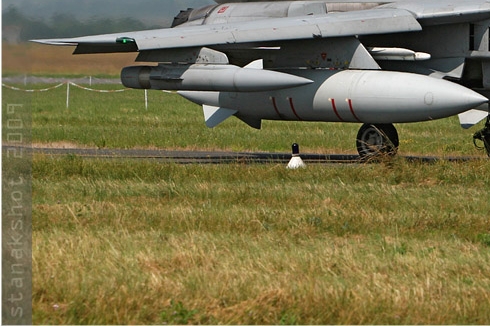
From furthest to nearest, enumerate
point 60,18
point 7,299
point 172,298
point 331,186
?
point 60,18 → point 331,186 → point 172,298 → point 7,299

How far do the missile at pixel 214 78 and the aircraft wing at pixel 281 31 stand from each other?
1.70 feet

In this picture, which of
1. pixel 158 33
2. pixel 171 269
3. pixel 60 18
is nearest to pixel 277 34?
pixel 158 33

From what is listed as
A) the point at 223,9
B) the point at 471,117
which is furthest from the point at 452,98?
the point at 223,9

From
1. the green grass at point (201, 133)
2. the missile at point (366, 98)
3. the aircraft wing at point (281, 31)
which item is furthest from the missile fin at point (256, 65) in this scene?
the green grass at point (201, 133)

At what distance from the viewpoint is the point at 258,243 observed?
31.7 ft

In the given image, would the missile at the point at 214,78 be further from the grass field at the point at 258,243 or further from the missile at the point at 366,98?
the grass field at the point at 258,243

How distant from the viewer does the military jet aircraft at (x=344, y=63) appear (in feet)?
55.6

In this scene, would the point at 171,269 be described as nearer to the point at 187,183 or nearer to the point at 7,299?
the point at 7,299

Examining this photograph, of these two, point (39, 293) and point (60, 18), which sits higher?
point (60, 18)

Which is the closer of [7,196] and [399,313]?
[399,313]

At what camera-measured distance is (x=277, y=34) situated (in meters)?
17.5

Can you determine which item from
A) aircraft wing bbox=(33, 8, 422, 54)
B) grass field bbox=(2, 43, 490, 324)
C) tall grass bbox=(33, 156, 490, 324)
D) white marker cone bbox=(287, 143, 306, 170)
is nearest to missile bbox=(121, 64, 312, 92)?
aircraft wing bbox=(33, 8, 422, 54)

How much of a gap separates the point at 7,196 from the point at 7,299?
4.75 meters

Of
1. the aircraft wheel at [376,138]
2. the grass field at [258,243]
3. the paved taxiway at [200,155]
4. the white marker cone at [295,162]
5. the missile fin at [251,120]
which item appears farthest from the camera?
the missile fin at [251,120]
